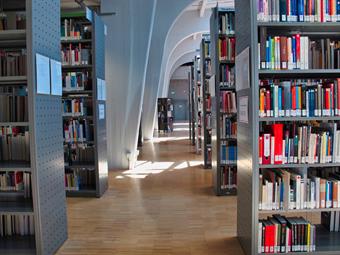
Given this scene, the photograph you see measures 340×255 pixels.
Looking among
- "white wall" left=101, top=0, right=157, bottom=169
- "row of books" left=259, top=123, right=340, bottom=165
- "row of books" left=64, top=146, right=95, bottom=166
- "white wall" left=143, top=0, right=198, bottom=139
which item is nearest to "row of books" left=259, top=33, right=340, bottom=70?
"row of books" left=259, top=123, right=340, bottom=165

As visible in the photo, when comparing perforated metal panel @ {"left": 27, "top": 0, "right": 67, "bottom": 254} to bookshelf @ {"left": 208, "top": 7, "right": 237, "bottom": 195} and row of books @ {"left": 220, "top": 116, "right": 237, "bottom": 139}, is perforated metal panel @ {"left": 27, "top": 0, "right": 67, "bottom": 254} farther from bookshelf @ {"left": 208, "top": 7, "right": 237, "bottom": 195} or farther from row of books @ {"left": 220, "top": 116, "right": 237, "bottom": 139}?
row of books @ {"left": 220, "top": 116, "right": 237, "bottom": 139}

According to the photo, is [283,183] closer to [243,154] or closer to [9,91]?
[243,154]

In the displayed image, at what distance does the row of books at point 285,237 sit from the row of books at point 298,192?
0.17 metres

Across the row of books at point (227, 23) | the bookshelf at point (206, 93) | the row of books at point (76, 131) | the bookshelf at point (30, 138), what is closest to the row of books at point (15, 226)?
the bookshelf at point (30, 138)

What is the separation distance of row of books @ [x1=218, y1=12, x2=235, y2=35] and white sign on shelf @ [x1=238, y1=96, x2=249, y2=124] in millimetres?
2418

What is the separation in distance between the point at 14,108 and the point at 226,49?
332 centimetres

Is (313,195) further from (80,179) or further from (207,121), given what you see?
(207,121)

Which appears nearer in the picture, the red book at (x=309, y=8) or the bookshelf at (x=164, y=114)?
the red book at (x=309, y=8)

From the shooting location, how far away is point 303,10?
3018 mm

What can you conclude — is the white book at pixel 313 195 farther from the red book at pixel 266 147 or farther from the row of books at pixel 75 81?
the row of books at pixel 75 81

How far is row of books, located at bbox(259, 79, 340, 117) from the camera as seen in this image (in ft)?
9.98

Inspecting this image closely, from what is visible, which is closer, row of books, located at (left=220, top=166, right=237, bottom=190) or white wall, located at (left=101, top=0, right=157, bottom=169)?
row of books, located at (left=220, top=166, right=237, bottom=190)

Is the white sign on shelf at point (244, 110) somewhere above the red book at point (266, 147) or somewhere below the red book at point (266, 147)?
above

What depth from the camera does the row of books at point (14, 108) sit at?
3.24m
